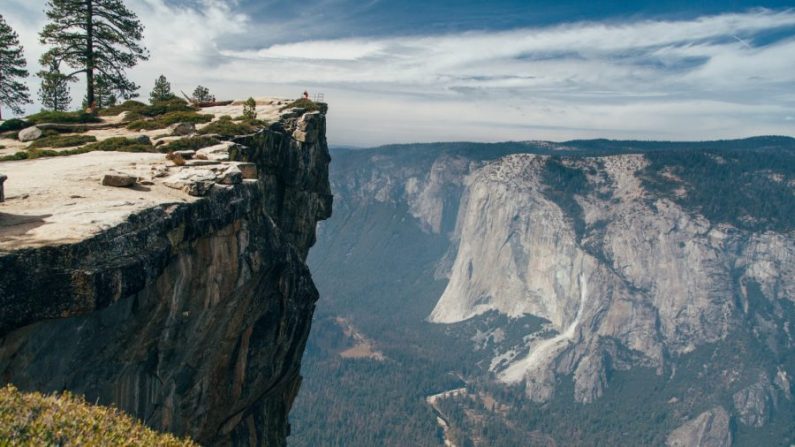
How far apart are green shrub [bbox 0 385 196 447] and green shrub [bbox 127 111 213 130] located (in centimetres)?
3253

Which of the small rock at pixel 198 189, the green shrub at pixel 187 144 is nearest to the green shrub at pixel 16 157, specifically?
the green shrub at pixel 187 144

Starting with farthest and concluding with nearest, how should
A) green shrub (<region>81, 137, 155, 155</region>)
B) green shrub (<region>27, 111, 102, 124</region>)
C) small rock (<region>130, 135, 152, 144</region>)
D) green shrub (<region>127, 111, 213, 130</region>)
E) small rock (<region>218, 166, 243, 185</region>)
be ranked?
green shrub (<region>27, 111, 102, 124</region>)
green shrub (<region>127, 111, 213, 130</region>)
small rock (<region>130, 135, 152, 144</region>)
green shrub (<region>81, 137, 155, 155</region>)
small rock (<region>218, 166, 243, 185</region>)

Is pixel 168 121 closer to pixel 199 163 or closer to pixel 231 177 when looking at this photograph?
pixel 199 163

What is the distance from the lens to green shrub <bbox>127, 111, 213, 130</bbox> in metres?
44.8

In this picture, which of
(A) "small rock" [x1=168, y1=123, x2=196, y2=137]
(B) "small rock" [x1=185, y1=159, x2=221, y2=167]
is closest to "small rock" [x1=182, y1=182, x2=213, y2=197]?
(B) "small rock" [x1=185, y1=159, x2=221, y2=167]

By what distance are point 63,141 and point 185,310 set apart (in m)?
21.7

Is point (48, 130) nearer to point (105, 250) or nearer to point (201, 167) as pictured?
point (201, 167)

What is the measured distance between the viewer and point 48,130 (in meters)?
44.3

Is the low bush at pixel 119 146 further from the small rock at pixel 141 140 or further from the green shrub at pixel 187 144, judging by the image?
the green shrub at pixel 187 144

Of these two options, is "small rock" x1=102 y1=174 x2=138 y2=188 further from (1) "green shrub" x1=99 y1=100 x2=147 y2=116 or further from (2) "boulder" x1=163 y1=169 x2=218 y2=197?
(1) "green shrub" x1=99 y1=100 x2=147 y2=116

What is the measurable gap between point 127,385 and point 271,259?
1219cm

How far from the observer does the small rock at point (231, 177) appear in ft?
95.9

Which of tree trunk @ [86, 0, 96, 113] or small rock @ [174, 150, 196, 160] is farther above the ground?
tree trunk @ [86, 0, 96, 113]

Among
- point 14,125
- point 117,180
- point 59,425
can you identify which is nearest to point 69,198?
point 117,180
